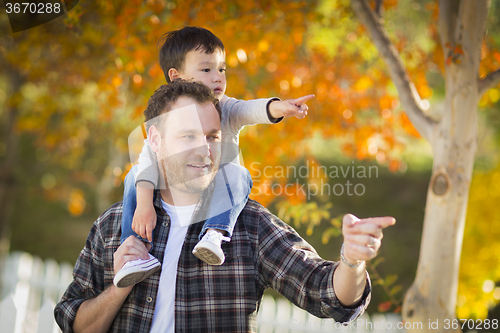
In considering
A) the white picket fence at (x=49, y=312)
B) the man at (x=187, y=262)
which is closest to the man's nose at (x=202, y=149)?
the man at (x=187, y=262)

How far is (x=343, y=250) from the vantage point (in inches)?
44.4

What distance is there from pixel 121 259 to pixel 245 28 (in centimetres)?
176

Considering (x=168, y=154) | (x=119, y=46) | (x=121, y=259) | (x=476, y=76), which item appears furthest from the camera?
(x=119, y=46)

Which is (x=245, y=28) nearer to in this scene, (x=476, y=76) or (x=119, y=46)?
(x=119, y=46)

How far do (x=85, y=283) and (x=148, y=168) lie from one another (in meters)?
0.50

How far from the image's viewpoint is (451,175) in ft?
6.55

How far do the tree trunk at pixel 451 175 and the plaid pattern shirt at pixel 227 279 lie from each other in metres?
0.95

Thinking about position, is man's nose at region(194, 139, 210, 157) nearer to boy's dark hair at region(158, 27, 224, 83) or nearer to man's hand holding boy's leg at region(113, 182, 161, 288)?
man's hand holding boy's leg at region(113, 182, 161, 288)

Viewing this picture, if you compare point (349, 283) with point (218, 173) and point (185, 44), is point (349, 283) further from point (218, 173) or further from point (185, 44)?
point (185, 44)

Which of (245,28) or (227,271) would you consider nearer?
(227,271)

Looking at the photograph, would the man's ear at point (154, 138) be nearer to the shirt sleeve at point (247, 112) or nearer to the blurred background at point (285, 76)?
the shirt sleeve at point (247, 112)

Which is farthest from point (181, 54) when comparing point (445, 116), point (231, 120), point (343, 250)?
point (445, 116)

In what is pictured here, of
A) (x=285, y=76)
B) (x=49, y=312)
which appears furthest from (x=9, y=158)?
(x=285, y=76)

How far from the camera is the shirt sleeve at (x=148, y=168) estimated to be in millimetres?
1499
